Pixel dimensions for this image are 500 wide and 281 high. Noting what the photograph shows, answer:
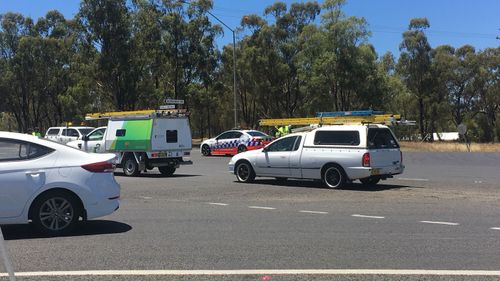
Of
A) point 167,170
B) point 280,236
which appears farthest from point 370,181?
point 280,236

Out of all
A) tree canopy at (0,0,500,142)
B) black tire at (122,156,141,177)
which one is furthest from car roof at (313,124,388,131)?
tree canopy at (0,0,500,142)

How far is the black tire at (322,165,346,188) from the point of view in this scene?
1481cm

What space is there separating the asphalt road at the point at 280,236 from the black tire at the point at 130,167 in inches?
199

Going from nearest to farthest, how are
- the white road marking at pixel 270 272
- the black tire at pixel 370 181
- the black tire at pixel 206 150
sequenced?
the white road marking at pixel 270 272, the black tire at pixel 370 181, the black tire at pixel 206 150

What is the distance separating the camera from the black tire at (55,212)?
816cm

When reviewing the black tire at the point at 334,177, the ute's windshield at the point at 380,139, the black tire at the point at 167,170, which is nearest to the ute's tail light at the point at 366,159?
the ute's windshield at the point at 380,139

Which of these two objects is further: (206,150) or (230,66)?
(230,66)

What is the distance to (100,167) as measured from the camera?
332 inches

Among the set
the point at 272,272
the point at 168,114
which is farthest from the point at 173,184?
the point at 272,272

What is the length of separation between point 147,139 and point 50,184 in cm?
1097

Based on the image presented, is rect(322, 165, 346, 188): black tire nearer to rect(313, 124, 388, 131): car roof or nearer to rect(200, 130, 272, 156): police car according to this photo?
rect(313, 124, 388, 131): car roof

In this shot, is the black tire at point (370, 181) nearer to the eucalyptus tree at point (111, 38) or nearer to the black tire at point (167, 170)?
the black tire at point (167, 170)

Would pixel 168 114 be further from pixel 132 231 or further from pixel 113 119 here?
pixel 132 231

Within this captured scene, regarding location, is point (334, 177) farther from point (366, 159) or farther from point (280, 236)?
point (280, 236)
